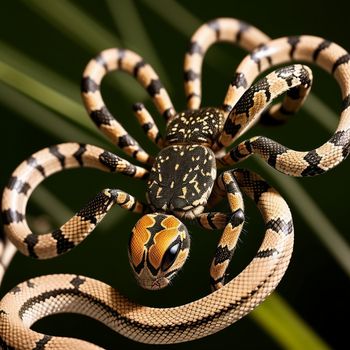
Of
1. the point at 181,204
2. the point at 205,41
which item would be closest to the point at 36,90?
the point at 205,41

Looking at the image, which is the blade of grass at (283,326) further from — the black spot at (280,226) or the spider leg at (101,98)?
the spider leg at (101,98)

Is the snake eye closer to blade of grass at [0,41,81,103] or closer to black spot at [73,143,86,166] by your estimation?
black spot at [73,143,86,166]

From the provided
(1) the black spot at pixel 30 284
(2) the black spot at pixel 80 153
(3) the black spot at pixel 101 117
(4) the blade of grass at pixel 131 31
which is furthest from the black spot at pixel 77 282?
(4) the blade of grass at pixel 131 31

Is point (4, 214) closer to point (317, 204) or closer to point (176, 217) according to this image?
point (176, 217)

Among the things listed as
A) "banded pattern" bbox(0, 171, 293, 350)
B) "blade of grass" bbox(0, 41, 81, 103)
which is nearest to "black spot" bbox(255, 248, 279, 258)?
"banded pattern" bbox(0, 171, 293, 350)

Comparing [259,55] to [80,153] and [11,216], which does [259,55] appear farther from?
[11,216]

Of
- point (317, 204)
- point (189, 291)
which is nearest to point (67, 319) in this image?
point (189, 291)
